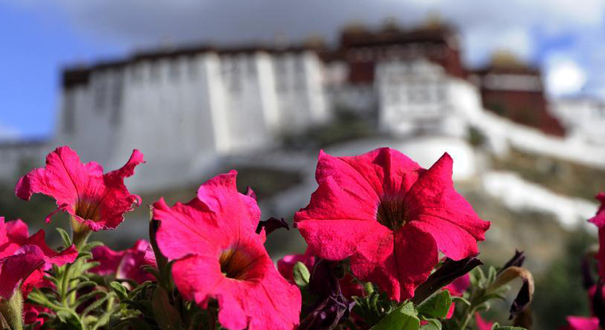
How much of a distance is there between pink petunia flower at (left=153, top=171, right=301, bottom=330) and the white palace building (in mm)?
33849

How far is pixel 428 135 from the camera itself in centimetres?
3081

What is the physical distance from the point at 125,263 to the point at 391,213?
Result: 44cm

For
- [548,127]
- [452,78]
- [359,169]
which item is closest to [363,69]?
[452,78]

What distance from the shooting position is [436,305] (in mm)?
791

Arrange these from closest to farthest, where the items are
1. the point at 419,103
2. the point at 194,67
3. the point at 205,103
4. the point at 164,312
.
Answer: the point at 164,312 → the point at 419,103 → the point at 205,103 → the point at 194,67

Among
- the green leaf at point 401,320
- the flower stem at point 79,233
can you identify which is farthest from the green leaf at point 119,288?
the green leaf at point 401,320

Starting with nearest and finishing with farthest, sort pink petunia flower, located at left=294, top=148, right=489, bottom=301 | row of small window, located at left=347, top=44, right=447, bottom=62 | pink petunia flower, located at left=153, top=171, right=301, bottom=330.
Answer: pink petunia flower, located at left=153, top=171, right=301, bottom=330 → pink petunia flower, located at left=294, top=148, right=489, bottom=301 → row of small window, located at left=347, top=44, right=447, bottom=62

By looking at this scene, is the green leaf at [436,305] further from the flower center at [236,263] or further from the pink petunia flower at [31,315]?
the pink petunia flower at [31,315]

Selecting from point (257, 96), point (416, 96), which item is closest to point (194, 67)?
point (257, 96)

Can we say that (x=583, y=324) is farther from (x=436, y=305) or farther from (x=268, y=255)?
(x=268, y=255)

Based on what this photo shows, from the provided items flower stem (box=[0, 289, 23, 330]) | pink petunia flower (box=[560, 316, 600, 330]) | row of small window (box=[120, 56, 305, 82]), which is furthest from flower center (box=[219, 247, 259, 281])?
row of small window (box=[120, 56, 305, 82])

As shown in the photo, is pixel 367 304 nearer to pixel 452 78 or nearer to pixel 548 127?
pixel 452 78

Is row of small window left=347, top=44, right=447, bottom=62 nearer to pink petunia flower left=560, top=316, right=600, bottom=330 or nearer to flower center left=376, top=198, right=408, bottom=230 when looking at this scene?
pink petunia flower left=560, top=316, right=600, bottom=330

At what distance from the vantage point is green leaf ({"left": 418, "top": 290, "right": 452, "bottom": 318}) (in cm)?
77
